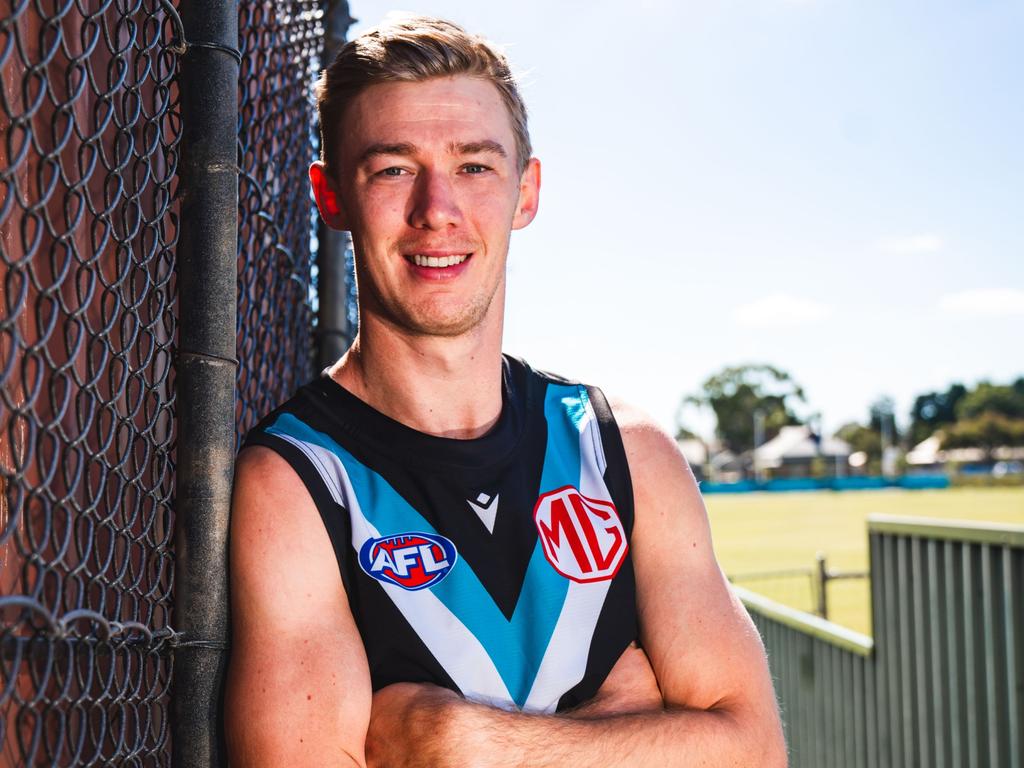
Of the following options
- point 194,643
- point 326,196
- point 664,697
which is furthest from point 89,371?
point 664,697

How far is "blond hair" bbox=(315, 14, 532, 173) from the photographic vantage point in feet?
7.62

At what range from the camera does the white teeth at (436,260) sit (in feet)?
7.39

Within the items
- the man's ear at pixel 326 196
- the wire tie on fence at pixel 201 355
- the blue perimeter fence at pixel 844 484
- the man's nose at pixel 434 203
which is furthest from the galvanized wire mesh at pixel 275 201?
the blue perimeter fence at pixel 844 484

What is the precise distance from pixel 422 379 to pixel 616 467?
52cm

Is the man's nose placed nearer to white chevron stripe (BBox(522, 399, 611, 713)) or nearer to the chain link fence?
the chain link fence

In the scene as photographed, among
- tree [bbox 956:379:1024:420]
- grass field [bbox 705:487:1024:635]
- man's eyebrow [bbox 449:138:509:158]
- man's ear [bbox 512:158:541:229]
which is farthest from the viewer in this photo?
tree [bbox 956:379:1024:420]

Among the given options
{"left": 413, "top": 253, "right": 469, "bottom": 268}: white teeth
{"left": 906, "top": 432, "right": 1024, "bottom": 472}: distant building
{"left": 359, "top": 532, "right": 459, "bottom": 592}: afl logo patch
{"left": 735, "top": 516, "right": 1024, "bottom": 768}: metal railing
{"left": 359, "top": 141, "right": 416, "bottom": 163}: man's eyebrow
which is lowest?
{"left": 906, "top": 432, "right": 1024, "bottom": 472}: distant building

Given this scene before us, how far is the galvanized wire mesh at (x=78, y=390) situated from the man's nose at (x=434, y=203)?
554 millimetres

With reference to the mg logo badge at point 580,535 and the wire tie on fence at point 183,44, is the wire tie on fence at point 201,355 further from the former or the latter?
the mg logo badge at point 580,535

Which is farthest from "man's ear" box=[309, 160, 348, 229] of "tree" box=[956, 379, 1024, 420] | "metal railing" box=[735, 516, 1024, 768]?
"tree" box=[956, 379, 1024, 420]

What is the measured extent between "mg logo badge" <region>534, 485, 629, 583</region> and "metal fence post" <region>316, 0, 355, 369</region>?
1.55m

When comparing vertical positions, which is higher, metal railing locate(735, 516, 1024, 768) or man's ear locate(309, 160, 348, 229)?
man's ear locate(309, 160, 348, 229)

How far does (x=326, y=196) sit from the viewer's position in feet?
8.16

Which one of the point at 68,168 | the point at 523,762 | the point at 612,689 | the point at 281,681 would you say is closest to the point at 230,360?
the point at 68,168
